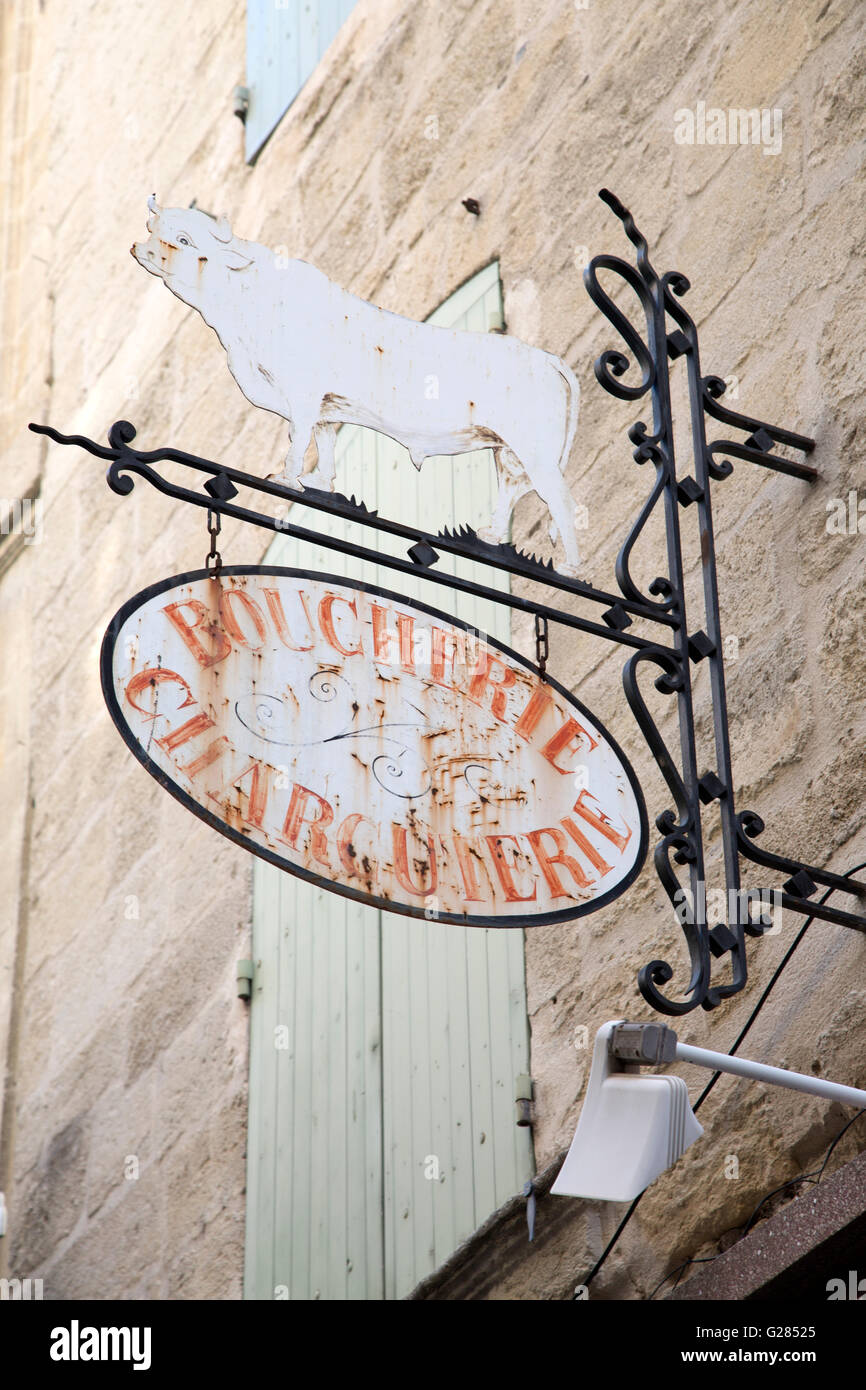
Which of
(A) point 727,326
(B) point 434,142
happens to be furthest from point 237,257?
(B) point 434,142

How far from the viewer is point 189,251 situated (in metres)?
3.32

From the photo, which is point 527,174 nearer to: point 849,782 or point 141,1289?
point 849,782

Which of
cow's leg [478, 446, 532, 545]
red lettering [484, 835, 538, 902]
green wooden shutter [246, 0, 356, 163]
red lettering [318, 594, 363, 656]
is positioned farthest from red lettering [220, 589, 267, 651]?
green wooden shutter [246, 0, 356, 163]

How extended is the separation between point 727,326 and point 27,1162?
416cm

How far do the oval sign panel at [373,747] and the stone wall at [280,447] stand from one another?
681 mm

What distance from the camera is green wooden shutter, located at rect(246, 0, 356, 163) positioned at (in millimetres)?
6566

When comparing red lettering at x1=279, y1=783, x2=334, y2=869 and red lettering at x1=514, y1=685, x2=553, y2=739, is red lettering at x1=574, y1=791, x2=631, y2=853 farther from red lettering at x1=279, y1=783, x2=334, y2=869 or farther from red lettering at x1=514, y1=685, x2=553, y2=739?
red lettering at x1=279, y1=783, x2=334, y2=869

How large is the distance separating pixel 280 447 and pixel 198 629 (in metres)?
3.13

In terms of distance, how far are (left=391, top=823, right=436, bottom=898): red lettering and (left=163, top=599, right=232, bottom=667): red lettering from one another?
0.41m

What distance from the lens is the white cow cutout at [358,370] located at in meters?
3.32

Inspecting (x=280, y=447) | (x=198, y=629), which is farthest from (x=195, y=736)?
(x=280, y=447)

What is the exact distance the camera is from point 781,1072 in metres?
2.83

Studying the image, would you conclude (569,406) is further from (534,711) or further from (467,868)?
(467,868)
